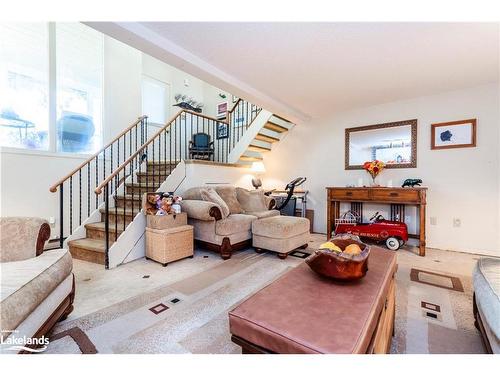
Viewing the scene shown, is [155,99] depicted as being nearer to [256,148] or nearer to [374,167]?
[256,148]

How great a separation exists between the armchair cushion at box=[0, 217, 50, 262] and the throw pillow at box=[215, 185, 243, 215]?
2.26 m

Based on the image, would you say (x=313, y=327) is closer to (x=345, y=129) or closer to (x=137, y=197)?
(x=137, y=197)

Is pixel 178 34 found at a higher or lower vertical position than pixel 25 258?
higher

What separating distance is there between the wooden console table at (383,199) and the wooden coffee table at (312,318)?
259 centimetres

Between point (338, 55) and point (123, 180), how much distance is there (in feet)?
11.9

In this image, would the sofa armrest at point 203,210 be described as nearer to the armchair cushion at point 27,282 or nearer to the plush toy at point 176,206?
the plush toy at point 176,206

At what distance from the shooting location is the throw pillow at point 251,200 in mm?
3961

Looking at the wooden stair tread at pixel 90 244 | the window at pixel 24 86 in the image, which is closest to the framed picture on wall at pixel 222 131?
the window at pixel 24 86

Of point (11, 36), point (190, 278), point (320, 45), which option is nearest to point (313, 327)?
point (190, 278)

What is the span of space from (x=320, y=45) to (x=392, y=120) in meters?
2.36

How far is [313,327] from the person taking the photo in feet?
2.71

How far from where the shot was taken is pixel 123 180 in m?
4.01

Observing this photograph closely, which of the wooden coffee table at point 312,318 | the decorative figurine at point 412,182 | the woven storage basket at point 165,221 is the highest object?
the decorative figurine at point 412,182

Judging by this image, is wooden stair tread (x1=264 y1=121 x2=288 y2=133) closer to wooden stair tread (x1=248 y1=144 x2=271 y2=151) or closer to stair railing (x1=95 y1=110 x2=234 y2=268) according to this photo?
wooden stair tread (x1=248 y1=144 x2=271 y2=151)
